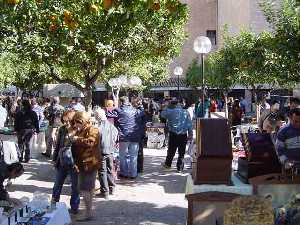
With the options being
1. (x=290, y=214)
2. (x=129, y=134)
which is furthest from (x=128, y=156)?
(x=290, y=214)

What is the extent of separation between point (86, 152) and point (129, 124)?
342 centimetres

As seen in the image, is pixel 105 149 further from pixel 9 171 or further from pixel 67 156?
pixel 9 171

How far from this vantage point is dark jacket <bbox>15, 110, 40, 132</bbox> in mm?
14086

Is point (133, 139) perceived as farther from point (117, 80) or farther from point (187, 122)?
point (117, 80)

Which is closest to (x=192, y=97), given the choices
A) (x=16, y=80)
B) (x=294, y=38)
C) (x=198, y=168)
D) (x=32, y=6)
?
(x=16, y=80)

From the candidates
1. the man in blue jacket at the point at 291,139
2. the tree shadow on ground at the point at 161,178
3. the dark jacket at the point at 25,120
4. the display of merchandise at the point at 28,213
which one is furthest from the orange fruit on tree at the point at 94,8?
the dark jacket at the point at 25,120

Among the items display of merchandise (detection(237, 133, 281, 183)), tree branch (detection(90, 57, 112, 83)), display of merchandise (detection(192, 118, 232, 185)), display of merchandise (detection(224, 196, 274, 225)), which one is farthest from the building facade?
display of merchandise (detection(224, 196, 274, 225))

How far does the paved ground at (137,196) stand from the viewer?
8273 millimetres

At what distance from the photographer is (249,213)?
11.9 ft

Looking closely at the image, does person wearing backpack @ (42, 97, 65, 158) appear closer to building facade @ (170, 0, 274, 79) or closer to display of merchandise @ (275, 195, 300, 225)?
display of merchandise @ (275, 195, 300, 225)

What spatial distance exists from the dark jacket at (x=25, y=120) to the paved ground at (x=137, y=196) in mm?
1025

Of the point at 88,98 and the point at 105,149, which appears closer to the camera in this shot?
the point at 105,149

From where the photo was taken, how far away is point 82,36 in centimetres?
1259

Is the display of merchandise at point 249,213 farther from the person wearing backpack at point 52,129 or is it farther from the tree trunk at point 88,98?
the person wearing backpack at point 52,129
